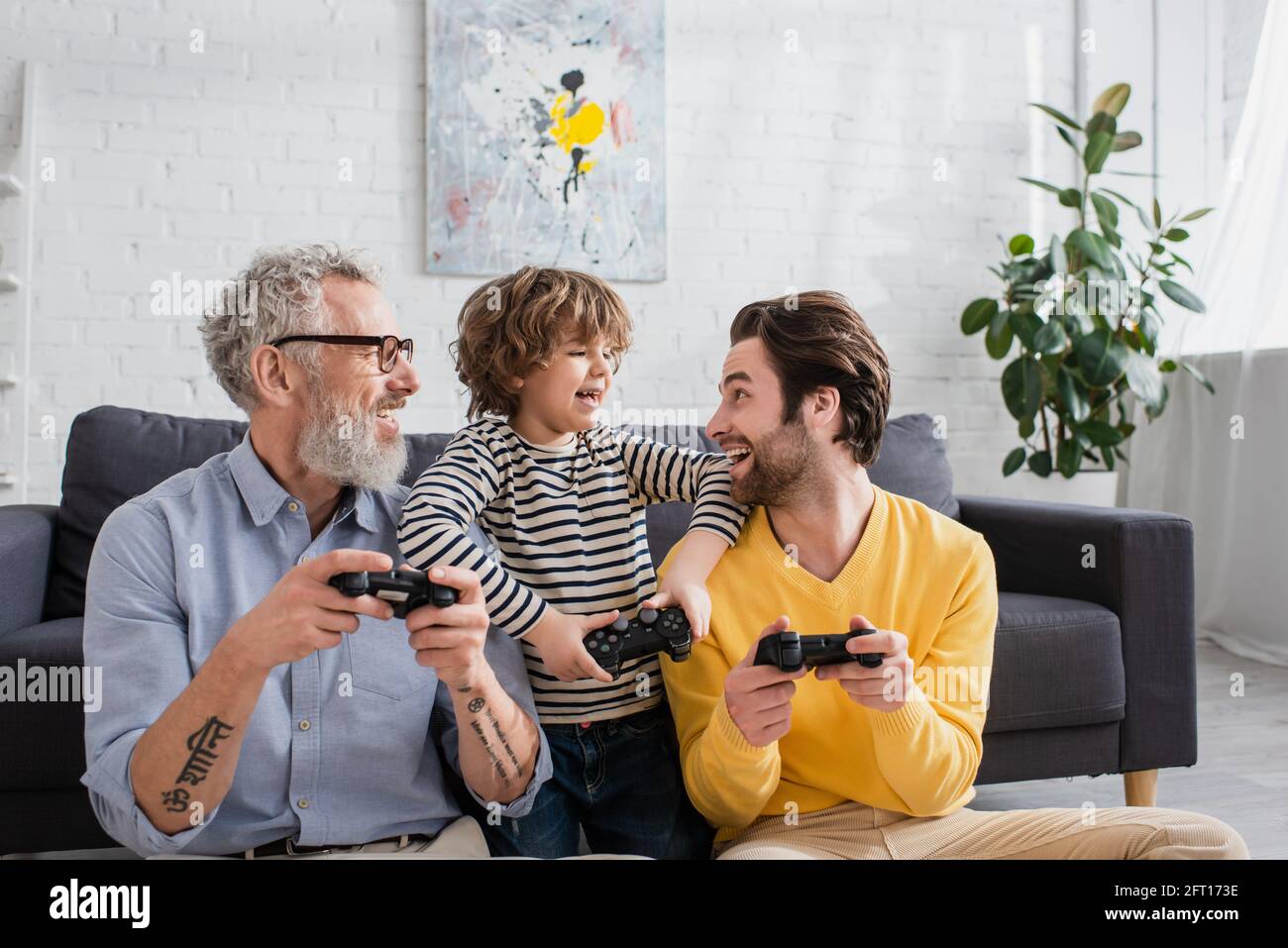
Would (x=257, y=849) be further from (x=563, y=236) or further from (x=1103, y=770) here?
(x=563, y=236)

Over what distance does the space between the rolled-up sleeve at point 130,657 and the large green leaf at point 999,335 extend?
3.18 meters

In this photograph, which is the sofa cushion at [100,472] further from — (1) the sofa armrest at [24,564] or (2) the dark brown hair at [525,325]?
(2) the dark brown hair at [525,325]

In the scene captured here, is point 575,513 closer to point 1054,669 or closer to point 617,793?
point 617,793

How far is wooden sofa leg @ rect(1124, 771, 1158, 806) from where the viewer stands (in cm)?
220

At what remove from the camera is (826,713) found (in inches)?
52.2

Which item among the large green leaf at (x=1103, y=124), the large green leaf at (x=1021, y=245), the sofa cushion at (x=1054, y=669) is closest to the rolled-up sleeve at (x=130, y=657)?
the sofa cushion at (x=1054, y=669)

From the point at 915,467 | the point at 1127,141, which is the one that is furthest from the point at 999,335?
the point at 915,467

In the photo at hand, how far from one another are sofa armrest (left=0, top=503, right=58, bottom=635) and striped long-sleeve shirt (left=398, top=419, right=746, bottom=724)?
1.06 meters

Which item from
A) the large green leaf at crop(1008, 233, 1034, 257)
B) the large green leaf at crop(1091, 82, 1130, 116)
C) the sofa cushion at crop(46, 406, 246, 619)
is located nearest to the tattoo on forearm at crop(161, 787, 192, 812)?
the sofa cushion at crop(46, 406, 246, 619)

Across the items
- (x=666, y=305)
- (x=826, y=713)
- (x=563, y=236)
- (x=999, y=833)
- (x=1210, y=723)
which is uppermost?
(x=563, y=236)

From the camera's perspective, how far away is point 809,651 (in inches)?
42.9

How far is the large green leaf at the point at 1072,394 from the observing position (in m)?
3.69
